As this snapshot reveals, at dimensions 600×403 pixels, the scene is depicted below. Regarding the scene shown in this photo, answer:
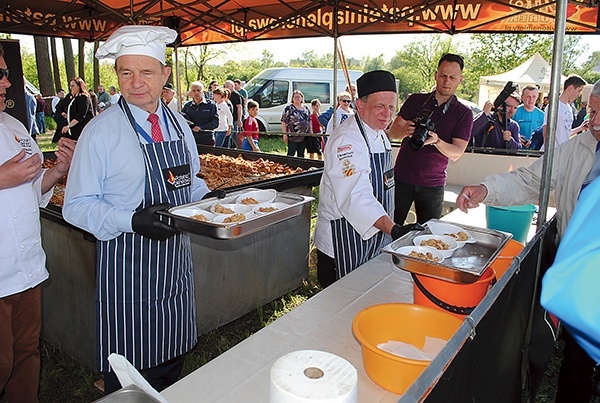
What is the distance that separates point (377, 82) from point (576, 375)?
1.64m

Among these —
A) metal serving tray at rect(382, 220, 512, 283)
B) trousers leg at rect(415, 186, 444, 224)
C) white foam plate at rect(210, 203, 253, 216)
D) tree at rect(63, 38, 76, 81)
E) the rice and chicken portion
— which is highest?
tree at rect(63, 38, 76, 81)

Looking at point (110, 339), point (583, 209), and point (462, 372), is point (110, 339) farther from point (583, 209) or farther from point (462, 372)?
point (583, 209)

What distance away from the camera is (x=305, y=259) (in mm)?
4191

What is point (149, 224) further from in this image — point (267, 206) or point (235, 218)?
point (267, 206)

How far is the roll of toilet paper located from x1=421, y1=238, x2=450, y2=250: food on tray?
932mm

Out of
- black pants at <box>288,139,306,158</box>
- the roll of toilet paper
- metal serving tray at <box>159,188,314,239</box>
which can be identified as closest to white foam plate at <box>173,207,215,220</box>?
metal serving tray at <box>159,188,314,239</box>

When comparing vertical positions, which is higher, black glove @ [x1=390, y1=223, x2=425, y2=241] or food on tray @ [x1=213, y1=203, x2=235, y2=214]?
food on tray @ [x1=213, y1=203, x2=235, y2=214]

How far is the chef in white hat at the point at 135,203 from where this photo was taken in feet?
6.09

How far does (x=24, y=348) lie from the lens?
2.14m

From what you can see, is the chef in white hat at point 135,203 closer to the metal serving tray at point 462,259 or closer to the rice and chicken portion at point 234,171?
the metal serving tray at point 462,259

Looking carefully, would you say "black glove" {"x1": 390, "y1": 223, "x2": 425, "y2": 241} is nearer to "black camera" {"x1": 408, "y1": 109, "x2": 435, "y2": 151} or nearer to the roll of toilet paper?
the roll of toilet paper

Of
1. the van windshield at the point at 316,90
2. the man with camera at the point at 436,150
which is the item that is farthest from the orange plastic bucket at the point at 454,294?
the van windshield at the point at 316,90

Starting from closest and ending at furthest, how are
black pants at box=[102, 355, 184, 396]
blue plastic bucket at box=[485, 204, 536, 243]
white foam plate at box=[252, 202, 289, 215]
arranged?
white foam plate at box=[252, 202, 289, 215], black pants at box=[102, 355, 184, 396], blue plastic bucket at box=[485, 204, 536, 243]

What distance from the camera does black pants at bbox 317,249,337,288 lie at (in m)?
2.60
